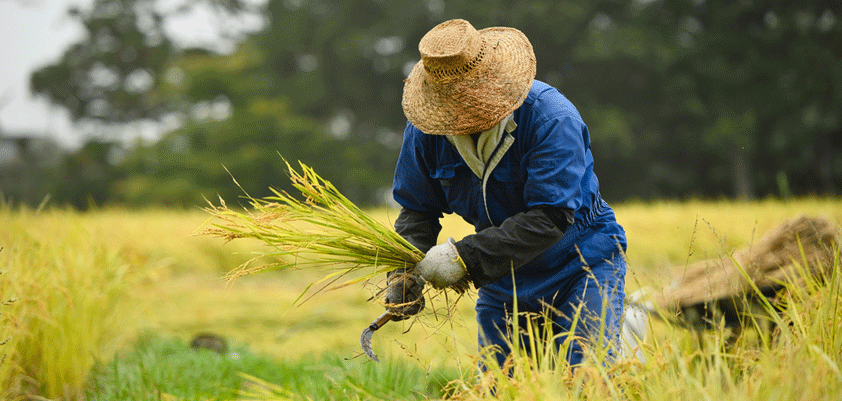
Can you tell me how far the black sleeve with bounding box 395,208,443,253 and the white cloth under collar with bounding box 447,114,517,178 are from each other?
26cm

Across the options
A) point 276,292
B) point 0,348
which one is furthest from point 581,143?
point 276,292

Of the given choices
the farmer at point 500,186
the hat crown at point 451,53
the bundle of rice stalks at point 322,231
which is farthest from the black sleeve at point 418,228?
the hat crown at point 451,53

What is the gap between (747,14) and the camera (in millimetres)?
14094

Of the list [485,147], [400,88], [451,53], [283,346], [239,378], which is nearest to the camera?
[451,53]

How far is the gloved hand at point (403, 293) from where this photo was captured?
1735 millimetres

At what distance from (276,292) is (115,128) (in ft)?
52.3

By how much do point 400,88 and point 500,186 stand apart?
1434 cm

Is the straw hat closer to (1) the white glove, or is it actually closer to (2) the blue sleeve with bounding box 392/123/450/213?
(2) the blue sleeve with bounding box 392/123/450/213

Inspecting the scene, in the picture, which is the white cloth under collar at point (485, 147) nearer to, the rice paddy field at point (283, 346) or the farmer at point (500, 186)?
the farmer at point (500, 186)

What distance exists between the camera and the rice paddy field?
4.66 ft

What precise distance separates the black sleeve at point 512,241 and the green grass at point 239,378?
24.0 inches

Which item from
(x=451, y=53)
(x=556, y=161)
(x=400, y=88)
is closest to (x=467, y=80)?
(x=451, y=53)

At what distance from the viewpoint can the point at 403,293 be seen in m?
1.76

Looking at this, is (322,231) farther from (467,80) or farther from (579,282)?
(579,282)
